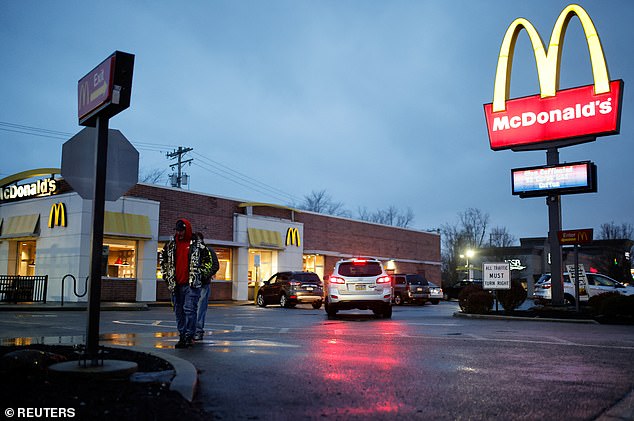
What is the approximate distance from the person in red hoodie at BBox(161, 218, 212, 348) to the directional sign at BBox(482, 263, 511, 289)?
12525 millimetres

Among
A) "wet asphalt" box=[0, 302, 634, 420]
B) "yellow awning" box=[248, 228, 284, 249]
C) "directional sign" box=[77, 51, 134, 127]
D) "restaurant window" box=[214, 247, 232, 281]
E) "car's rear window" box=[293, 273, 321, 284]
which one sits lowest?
"wet asphalt" box=[0, 302, 634, 420]

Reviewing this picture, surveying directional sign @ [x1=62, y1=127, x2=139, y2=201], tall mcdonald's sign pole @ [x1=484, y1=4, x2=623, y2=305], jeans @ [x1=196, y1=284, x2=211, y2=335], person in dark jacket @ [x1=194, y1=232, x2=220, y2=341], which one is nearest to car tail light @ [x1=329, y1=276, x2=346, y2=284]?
person in dark jacket @ [x1=194, y1=232, x2=220, y2=341]

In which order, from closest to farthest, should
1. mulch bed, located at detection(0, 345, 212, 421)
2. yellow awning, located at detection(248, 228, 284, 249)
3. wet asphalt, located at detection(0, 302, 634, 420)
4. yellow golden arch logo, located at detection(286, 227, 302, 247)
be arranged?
mulch bed, located at detection(0, 345, 212, 421) < wet asphalt, located at detection(0, 302, 634, 420) < yellow awning, located at detection(248, 228, 284, 249) < yellow golden arch logo, located at detection(286, 227, 302, 247)

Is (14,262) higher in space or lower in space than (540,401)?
higher

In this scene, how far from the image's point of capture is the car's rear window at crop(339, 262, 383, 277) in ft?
58.3

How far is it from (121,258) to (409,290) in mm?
14342

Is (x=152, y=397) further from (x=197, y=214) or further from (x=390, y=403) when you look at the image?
(x=197, y=214)

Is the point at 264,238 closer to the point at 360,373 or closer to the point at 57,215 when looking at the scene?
the point at 57,215

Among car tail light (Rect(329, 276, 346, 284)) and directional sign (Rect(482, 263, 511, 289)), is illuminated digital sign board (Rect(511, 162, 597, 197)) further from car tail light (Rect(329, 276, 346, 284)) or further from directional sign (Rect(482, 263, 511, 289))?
car tail light (Rect(329, 276, 346, 284))

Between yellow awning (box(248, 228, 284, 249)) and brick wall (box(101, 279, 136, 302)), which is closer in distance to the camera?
brick wall (box(101, 279, 136, 302))

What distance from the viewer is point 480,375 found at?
6.61 m

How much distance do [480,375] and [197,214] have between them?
2667 centimetres

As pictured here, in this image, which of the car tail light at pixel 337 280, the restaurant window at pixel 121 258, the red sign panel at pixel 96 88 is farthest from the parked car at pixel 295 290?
the red sign panel at pixel 96 88

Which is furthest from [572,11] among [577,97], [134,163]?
[134,163]
